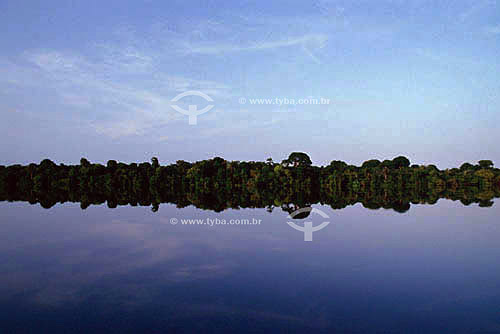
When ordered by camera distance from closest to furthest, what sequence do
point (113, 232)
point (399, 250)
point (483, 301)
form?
point (483, 301), point (399, 250), point (113, 232)

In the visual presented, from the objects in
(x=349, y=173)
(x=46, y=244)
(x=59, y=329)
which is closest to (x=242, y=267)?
(x=59, y=329)

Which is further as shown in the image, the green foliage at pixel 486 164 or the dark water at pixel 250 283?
the green foliage at pixel 486 164

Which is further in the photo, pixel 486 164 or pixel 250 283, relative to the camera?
pixel 486 164

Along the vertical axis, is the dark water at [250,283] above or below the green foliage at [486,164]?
below

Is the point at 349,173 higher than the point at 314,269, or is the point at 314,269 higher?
the point at 349,173

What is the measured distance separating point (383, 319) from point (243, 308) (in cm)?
406

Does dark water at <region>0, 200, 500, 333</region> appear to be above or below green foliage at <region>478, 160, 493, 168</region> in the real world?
below

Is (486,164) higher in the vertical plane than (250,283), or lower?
higher

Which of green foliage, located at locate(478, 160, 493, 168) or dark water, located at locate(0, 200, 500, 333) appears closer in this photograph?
dark water, located at locate(0, 200, 500, 333)

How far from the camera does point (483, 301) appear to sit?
1252 centimetres

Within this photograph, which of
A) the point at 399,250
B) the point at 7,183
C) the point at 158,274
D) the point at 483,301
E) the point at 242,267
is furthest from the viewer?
the point at 7,183

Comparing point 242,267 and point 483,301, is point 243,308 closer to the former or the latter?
point 242,267

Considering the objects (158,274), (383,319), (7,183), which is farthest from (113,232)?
(7,183)

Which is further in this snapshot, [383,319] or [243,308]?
[243,308]
